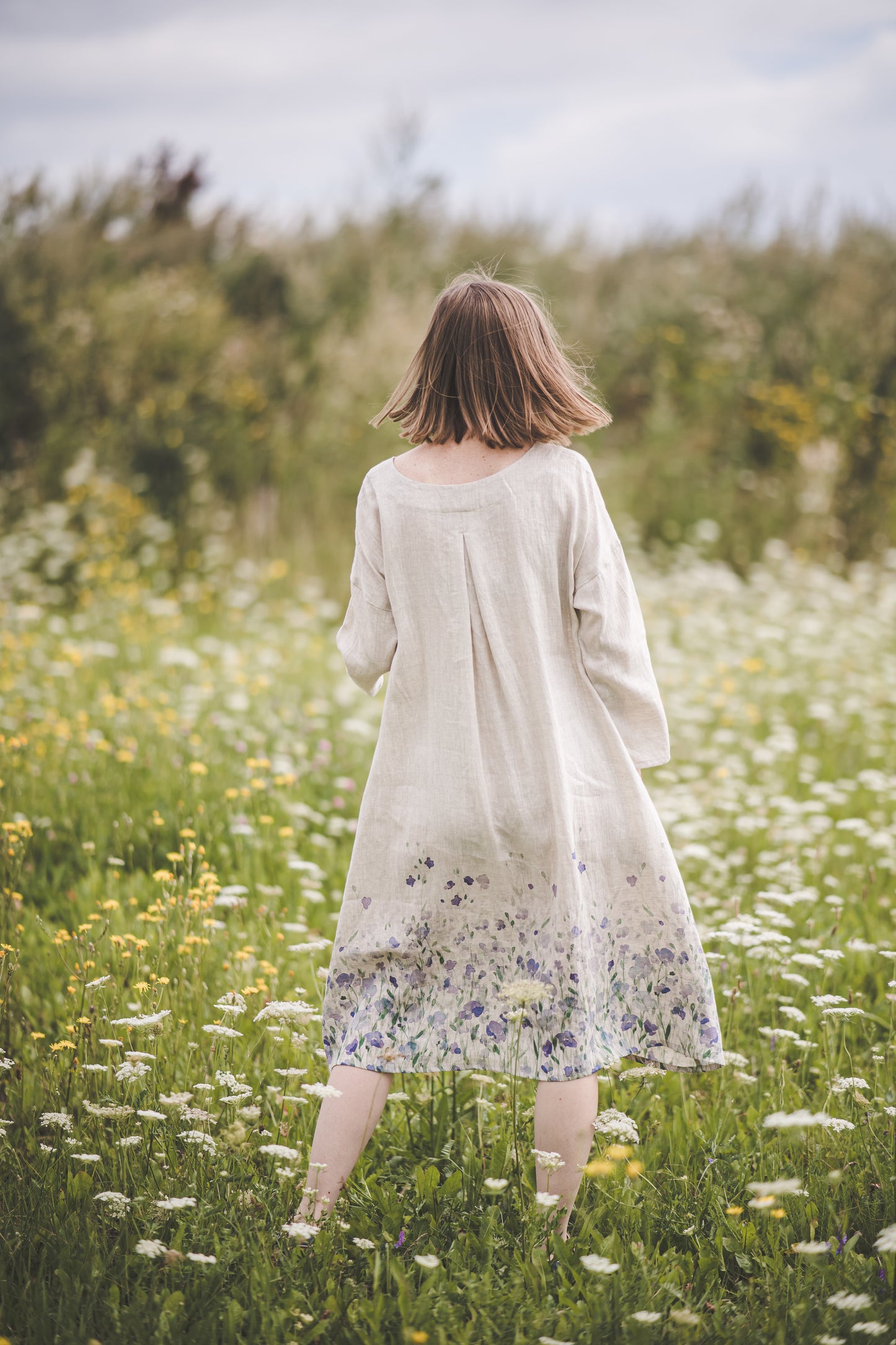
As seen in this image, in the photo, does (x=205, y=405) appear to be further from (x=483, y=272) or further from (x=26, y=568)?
(x=483, y=272)

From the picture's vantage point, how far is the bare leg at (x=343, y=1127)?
6.45ft

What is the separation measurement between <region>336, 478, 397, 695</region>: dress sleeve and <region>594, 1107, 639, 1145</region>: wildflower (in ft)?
3.20

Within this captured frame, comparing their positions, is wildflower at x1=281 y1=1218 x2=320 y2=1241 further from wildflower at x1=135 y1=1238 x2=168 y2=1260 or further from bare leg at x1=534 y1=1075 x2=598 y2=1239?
bare leg at x1=534 y1=1075 x2=598 y2=1239

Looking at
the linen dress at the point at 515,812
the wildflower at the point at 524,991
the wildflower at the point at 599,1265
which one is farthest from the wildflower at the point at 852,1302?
the wildflower at the point at 524,991

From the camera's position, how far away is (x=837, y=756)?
4965mm

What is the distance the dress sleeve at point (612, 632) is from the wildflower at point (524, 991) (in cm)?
49

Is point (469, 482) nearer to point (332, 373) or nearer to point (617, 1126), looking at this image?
point (617, 1126)

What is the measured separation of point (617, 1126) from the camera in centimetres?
197

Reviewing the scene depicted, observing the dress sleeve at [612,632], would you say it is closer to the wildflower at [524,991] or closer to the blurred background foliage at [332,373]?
the wildflower at [524,991]

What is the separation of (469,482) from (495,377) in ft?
0.67

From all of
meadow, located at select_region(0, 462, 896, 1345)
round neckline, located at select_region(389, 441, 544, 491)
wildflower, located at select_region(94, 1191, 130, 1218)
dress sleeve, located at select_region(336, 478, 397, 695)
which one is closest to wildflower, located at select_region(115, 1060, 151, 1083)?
meadow, located at select_region(0, 462, 896, 1345)

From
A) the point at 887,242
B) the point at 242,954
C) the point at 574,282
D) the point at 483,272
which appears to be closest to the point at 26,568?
the point at 242,954

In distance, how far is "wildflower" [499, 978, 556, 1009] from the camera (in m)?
1.85

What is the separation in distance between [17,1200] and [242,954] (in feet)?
2.40
